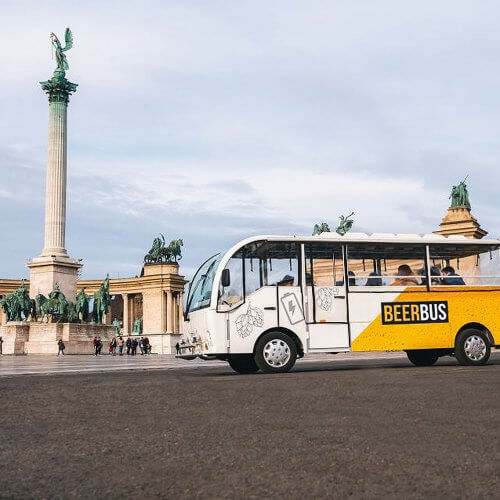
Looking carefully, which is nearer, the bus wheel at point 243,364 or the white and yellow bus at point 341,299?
the white and yellow bus at point 341,299

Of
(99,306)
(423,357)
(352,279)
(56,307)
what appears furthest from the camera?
(99,306)

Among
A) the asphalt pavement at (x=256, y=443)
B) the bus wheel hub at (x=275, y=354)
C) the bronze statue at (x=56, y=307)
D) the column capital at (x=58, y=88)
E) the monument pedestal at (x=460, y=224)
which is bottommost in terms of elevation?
the asphalt pavement at (x=256, y=443)

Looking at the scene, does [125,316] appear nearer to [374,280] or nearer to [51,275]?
[51,275]

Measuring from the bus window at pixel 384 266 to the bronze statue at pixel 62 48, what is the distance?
4635 cm

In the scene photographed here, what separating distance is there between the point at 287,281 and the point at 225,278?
1367 mm

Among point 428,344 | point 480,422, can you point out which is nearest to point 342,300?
point 428,344

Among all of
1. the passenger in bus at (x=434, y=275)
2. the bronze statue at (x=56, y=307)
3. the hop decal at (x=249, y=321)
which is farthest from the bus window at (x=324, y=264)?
the bronze statue at (x=56, y=307)

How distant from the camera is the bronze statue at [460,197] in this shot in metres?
82.1

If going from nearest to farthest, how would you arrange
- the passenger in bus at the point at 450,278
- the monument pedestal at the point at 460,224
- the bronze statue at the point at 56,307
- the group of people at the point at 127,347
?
the passenger in bus at the point at 450,278 < the bronze statue at the point at 56,307 < the group of people at the point at 127,347 < the monument pedestal at the point at 460,224

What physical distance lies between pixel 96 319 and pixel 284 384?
48274 mm

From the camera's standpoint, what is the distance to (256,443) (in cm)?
543

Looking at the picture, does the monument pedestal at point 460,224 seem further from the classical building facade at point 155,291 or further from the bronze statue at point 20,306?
the bronze statue at point 20,306

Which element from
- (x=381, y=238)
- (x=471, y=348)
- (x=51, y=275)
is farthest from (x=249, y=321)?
(x=51, y=275)

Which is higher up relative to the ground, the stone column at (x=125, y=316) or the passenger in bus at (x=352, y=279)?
the stone column at (x=125, y=316)
